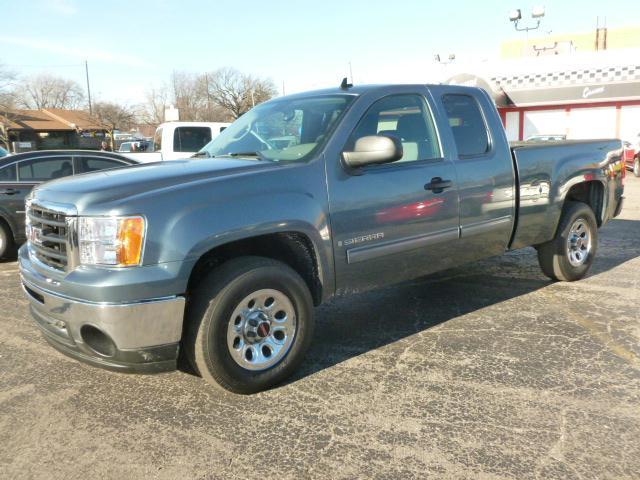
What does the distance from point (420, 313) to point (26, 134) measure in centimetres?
5421

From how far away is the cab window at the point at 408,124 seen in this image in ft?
13.3

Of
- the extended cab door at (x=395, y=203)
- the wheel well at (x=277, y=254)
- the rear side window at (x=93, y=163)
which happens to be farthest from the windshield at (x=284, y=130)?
the rear side window at (x=93, y=163)

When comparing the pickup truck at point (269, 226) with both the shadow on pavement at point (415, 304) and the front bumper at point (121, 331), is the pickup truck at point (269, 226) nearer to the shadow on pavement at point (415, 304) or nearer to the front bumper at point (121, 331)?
the front bumper at point (121, 331)

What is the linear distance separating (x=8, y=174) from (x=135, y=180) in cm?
556

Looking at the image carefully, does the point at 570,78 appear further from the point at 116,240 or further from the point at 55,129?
the point at 55,129

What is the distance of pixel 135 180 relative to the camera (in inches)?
127

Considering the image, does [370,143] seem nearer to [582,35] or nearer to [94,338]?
[94,338]

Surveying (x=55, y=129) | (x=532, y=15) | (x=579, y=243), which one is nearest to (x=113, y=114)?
(x=55, y=129)

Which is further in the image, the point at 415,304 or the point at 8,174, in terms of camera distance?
the point at 8,174

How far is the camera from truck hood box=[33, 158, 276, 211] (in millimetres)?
3021

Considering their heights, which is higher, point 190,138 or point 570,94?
point 570,94

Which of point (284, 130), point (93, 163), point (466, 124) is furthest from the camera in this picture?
point (93, 163)

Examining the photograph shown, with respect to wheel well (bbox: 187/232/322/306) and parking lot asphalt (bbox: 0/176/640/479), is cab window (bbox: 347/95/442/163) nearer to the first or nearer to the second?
wheel well (bbox: 187/232/322/306)

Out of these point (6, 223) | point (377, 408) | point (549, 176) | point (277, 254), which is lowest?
point (377, 408)
